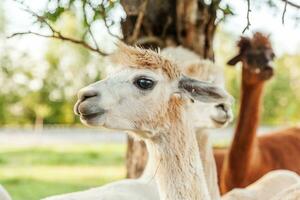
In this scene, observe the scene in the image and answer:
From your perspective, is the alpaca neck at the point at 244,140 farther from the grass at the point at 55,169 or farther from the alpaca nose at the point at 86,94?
the grass at the point at 55,169

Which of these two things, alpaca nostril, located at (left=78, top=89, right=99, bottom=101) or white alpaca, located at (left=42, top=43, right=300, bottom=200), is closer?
alpaca nostril, located at (left=78, top=89, right=99, bottom=101)

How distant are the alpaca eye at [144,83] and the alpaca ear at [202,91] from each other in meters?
0.15

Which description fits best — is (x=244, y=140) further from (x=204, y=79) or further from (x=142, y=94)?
(x=142, y=94)

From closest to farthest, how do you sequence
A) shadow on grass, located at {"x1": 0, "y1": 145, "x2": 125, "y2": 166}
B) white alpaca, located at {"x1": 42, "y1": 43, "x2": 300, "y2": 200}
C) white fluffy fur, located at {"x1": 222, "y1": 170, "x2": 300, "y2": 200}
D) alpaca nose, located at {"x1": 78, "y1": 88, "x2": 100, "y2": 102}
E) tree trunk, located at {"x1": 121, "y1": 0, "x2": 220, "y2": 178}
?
1. alpaca nose, located at {"x1": 78, "y1": 88, "x2": 100, "y2": 102}
2. white alpaca, located at {"x1": 42, "y1": 43, "x2": 300, "y2": 200}
3. white fluffy fur, located at {"x1": 222, "y1": 170, "x2": 300, "y2": 200}
4. tree trunk, located at {"x1": 121, "y1": 0, "x2": 220, "y2": 178}
5. shadow on grass, located at {"x1": 0, "y1": 145, "x2": 125, "y2": 166}

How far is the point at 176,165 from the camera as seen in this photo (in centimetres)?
327

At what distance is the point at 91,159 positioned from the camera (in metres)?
15.8

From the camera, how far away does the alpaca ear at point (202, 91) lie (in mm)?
3228

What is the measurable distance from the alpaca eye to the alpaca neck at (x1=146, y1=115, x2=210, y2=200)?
0.64 ft

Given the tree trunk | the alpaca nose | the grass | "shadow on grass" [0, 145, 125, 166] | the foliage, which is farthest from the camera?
the foliage

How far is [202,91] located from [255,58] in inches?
126

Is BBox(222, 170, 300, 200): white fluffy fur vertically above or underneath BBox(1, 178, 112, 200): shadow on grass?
underneath

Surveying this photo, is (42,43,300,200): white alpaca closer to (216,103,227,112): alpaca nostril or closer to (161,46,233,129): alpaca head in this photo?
(161,46,233,129): alpaca head

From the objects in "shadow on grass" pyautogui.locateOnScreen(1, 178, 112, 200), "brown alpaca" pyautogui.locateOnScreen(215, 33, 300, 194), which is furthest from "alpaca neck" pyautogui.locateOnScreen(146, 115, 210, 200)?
"shadow on grass" pyautogui.locateOnScreen(1, 178, 112, 200)

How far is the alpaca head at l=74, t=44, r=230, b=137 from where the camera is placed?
10.2ft
